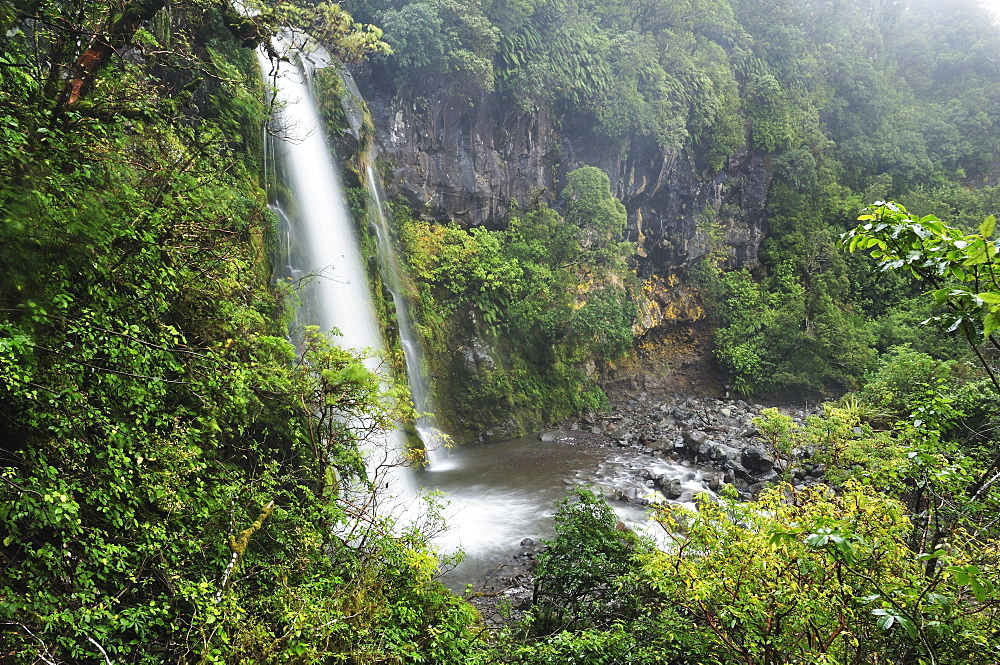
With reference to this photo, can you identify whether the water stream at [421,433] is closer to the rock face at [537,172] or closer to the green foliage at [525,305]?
the green foliage at [525,305]

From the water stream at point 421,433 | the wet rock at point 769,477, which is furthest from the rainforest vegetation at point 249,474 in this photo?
the wet rock at point 769,477

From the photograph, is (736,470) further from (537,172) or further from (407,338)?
(537,172)

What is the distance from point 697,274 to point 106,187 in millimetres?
22140

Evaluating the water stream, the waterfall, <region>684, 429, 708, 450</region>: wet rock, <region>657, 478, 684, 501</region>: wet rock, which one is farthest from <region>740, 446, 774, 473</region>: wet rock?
the waterfall

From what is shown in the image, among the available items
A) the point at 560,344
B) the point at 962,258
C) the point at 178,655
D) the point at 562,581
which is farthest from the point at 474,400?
the point at 962,258

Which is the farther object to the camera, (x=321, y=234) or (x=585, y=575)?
(x=321, y=234)

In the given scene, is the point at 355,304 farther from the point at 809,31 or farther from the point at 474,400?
the point at 809,31

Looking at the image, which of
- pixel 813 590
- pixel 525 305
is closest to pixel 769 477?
pixel 525 305

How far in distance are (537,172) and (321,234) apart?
A: 10325 millimetres

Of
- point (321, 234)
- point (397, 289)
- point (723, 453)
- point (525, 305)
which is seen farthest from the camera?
point (525, 305)

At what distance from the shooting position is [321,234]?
38.1ft

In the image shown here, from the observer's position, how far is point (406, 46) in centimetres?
1567

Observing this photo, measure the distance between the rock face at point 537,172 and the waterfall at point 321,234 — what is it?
3939mm

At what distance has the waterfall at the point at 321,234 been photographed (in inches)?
428
